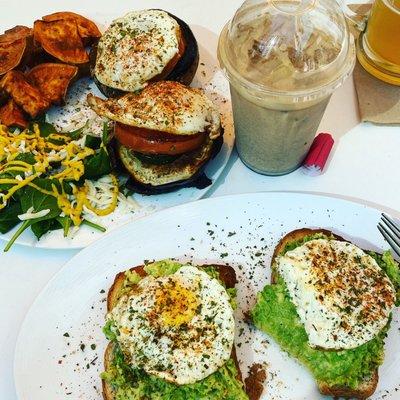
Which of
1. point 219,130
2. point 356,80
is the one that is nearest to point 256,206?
point 219,130

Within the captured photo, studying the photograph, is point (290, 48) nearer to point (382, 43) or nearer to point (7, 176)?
point (382, 43)

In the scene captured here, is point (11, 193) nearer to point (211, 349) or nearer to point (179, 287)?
point (179, 287)

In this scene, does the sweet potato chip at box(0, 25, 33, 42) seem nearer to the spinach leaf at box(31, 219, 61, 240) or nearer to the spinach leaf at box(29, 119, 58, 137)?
the spinach leaf at box(29, 119, 58, 137)

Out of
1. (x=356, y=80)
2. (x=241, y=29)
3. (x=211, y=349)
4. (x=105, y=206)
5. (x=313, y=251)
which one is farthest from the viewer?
(x=356, y=80)

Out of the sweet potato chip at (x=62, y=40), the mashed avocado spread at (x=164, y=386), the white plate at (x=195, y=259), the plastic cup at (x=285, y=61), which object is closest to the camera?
the mashed avocado spread at (x=164, y=386)

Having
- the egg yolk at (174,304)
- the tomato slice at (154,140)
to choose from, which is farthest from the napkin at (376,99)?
the egg yolk at (174,304)

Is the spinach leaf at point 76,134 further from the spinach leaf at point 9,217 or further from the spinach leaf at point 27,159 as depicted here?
the spinach leaf at point 9,217

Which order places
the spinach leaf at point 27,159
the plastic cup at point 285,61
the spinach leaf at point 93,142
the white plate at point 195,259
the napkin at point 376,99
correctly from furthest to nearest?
the napkin at point 376,99
the spinach leaf at point 93,142
the spinach leaf at point 27,159
the plastic cup at point 285,61
the white plate at point 195,259
